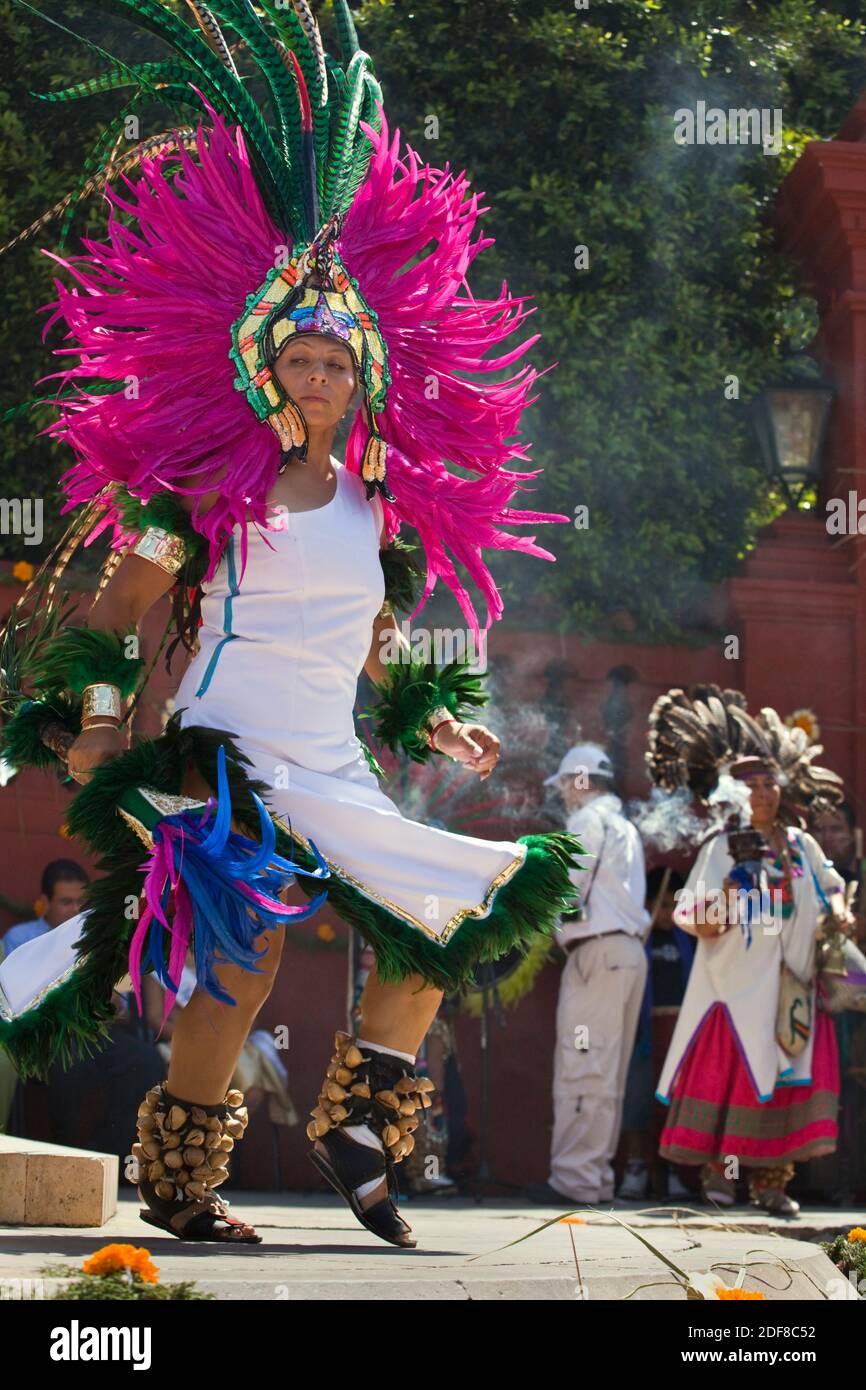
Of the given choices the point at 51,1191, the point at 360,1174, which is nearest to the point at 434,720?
the point at 360,1174

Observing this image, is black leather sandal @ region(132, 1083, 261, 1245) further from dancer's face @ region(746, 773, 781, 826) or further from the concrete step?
dancer's face @ region(746, 773, 781, 826)

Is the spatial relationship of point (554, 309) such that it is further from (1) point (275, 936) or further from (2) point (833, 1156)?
(1) point (275, 936)

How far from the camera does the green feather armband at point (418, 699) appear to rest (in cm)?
487

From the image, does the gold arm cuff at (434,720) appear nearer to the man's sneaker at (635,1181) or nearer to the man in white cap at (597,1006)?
the man in white cap at (597,1006)

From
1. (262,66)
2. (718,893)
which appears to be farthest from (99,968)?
(718,893)

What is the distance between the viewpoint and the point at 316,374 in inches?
177

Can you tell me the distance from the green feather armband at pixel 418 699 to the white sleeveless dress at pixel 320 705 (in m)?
0.24

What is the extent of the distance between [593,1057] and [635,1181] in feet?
2.61

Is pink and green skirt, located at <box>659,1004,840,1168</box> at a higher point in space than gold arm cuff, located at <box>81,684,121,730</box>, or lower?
lower

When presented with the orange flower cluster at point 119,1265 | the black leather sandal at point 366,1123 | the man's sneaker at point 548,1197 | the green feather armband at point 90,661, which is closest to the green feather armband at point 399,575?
the green feather armband at point 90,661

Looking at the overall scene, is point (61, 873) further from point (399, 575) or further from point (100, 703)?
point (100, 703)

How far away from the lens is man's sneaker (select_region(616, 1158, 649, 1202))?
8.62 meters

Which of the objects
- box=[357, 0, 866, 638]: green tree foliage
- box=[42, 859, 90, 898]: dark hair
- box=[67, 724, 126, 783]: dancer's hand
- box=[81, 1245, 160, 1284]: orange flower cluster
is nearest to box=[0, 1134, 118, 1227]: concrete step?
box=[67, 724, 126, 783]: dancer's hand
